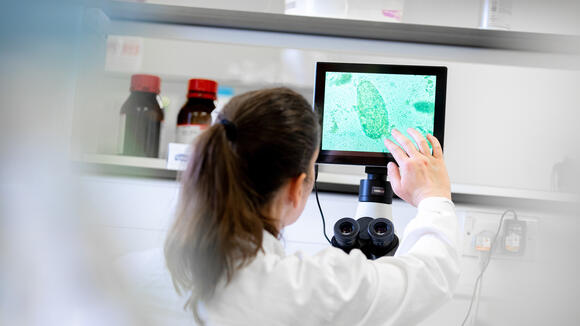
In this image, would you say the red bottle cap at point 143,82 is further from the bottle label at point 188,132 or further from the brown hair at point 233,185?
the brown hair at point 233,185

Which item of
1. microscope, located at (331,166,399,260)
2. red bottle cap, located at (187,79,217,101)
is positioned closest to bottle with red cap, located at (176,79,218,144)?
red bottle cap, located at (187,79,217,101)

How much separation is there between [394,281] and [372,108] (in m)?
0.37

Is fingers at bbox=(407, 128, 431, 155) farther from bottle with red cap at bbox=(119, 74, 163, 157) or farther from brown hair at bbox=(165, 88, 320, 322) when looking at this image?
bottle with red cap at bbox=(119, 74, 163, 157)

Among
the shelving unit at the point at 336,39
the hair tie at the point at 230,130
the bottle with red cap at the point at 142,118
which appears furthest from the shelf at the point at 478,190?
the hair tie at the point at 230,130

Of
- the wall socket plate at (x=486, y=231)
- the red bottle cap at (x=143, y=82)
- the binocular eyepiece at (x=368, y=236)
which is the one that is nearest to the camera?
the binocular eyepiece at (x=368, y=236)

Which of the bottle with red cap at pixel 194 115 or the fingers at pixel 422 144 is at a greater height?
the bottle with red cap at pixel 194 115

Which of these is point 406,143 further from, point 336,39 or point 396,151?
point 336,39

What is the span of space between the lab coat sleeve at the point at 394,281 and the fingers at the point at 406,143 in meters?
0.14

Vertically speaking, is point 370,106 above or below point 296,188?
above

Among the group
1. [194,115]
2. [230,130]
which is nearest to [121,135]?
[194,115]

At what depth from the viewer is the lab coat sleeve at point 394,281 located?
71cm

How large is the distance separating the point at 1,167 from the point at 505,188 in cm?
120

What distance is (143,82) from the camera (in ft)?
3.70

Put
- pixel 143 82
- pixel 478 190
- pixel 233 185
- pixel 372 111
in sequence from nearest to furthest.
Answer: pixel 233 185, pixel 372 111, pixel 143 82, pixel 478 190
